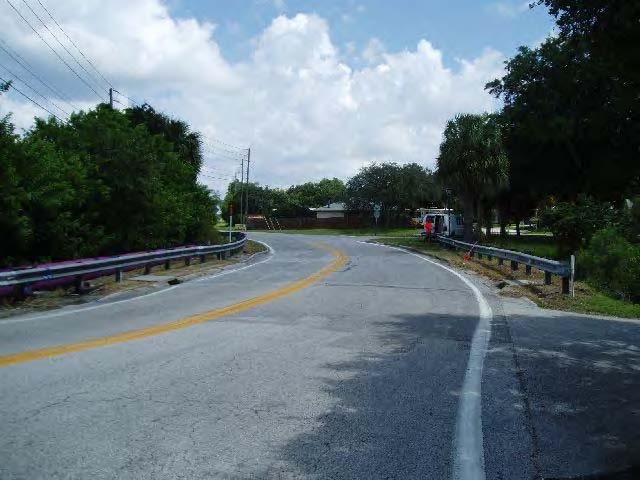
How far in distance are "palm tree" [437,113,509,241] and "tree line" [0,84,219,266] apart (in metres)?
13.7

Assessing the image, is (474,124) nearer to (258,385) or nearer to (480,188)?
(480,188)

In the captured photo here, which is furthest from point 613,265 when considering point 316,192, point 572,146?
point 316,192

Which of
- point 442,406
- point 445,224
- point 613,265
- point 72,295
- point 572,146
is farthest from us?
point 445,224

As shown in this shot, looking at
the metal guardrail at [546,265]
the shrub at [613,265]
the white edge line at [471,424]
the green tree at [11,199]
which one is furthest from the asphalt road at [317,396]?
the shrub at [613,265]

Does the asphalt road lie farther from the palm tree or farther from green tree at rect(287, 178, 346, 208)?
green tree at rect(287, 178, 346, 208)

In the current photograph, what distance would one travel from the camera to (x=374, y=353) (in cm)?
764

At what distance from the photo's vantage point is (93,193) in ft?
73.4

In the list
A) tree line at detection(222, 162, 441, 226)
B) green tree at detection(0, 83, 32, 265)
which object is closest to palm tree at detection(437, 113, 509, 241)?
green tree at detection(0, 83, 32, 265)

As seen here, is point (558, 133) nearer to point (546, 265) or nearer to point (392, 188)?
point (546, 265)

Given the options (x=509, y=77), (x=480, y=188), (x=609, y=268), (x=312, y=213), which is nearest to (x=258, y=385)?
(x=609, y=268)

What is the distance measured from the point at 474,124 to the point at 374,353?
30618 millimetres

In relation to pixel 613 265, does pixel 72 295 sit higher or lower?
lower

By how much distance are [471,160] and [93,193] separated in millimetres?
21363

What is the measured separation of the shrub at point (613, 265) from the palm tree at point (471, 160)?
42.6 feet
